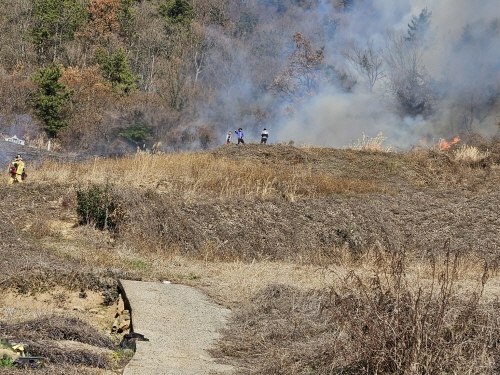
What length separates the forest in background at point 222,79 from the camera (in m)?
38.7

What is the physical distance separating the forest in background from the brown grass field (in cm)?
1318

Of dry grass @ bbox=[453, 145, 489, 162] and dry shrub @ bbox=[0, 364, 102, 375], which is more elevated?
dry grass @ bbox=[453, 145, 489, 162]

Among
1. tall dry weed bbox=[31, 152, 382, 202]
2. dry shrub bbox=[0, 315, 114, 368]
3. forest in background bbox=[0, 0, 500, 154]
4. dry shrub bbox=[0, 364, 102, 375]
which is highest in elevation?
forest in background bbox=[0, 0, 500, 154]

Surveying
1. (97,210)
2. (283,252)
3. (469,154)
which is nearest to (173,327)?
(97,210)

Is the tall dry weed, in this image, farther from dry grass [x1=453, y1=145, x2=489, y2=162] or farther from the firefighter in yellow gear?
dry grass [x1=453, y1=145, x2=489, y2=162]

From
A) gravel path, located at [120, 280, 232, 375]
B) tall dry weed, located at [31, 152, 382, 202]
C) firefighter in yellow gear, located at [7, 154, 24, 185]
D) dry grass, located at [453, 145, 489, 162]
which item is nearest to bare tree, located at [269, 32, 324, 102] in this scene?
dry grass, located at [453, 145, 489, 162]

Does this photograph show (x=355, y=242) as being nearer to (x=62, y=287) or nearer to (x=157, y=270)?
(x=157, y=270)

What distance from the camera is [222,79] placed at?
5594 centimetres

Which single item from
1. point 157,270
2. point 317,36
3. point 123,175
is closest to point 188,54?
point 317,36

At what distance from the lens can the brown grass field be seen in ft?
20.9

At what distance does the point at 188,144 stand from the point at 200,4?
41.0 metres

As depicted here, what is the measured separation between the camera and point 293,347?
745 cm

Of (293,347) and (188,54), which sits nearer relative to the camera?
(293,347)

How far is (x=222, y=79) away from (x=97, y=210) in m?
40.9
